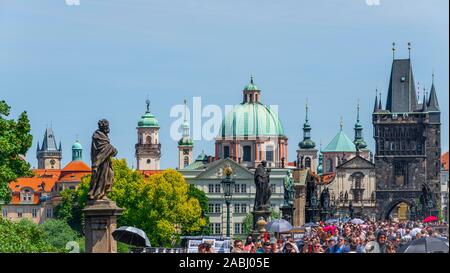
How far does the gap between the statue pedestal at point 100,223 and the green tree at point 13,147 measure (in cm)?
2000

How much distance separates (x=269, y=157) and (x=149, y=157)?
63.6 feet

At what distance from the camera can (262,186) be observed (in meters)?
44.0

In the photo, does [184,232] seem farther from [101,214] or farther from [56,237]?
[101,214]

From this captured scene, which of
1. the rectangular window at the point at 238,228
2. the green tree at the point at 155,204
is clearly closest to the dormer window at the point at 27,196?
the rectangular window at the point at 238,228

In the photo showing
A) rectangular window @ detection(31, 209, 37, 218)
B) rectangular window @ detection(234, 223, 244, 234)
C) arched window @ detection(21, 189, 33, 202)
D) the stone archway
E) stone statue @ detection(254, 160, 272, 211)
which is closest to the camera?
stone statue @ detection(254, 160, 272, 211)

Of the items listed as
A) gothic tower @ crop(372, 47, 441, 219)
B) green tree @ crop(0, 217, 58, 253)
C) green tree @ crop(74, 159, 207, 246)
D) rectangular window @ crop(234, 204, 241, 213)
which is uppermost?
gothic tower @ crop(372, 47, 441, 219)

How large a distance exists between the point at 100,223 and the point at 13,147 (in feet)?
70.5

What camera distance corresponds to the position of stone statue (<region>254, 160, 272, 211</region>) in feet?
141

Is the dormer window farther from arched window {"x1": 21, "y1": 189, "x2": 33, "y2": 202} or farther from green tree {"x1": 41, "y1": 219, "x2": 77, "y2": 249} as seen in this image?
green tree {"x1": 41, "y1": 219, "x2": 77, "y2": 249}

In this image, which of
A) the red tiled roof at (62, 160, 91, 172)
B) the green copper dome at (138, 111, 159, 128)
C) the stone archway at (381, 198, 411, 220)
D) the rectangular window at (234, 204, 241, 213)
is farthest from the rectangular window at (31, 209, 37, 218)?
the green copper dome at (138, 111, 159, 128)

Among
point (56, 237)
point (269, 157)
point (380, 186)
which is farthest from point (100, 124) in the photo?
point (380, 186)

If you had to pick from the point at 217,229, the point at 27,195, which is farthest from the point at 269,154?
the point at 27,195

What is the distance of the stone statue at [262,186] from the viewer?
43.0m

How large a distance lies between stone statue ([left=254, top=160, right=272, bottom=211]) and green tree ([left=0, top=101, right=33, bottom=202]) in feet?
21.2
